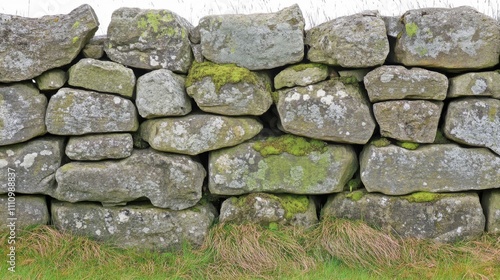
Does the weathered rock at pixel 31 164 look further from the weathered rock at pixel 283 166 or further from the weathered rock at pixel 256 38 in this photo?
the weathered rock at pixel 256 38

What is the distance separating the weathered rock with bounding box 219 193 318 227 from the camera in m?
4.45

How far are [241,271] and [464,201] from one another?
235cm

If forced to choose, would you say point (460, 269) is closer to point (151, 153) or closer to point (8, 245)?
point (151, 153)

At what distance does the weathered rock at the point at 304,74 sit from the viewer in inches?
170

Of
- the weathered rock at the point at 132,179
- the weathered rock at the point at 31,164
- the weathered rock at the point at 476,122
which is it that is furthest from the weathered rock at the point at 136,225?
the weathered rock at the point at 476,122

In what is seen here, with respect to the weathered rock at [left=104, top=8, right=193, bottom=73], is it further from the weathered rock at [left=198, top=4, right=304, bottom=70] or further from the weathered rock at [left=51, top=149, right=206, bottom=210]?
the weathered rock at [left=51, top=149, right=206, bottom=210]

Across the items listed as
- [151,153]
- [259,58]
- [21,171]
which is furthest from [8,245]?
[259,58]

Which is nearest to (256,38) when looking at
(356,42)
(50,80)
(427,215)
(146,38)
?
(356,42)

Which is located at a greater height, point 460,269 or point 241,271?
point 241,271

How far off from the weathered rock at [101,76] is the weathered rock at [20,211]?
135 centimetres

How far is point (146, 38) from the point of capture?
14.1ft

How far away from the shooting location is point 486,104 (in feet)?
13.8

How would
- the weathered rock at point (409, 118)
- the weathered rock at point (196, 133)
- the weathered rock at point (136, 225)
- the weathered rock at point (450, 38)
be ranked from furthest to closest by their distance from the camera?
the weathered rock at point (136, 225), the weathered rock at point (196, 133), the weathered rock at point (409, 118), the weathered rock at point (450, 38)

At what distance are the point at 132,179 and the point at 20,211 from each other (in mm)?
1278
